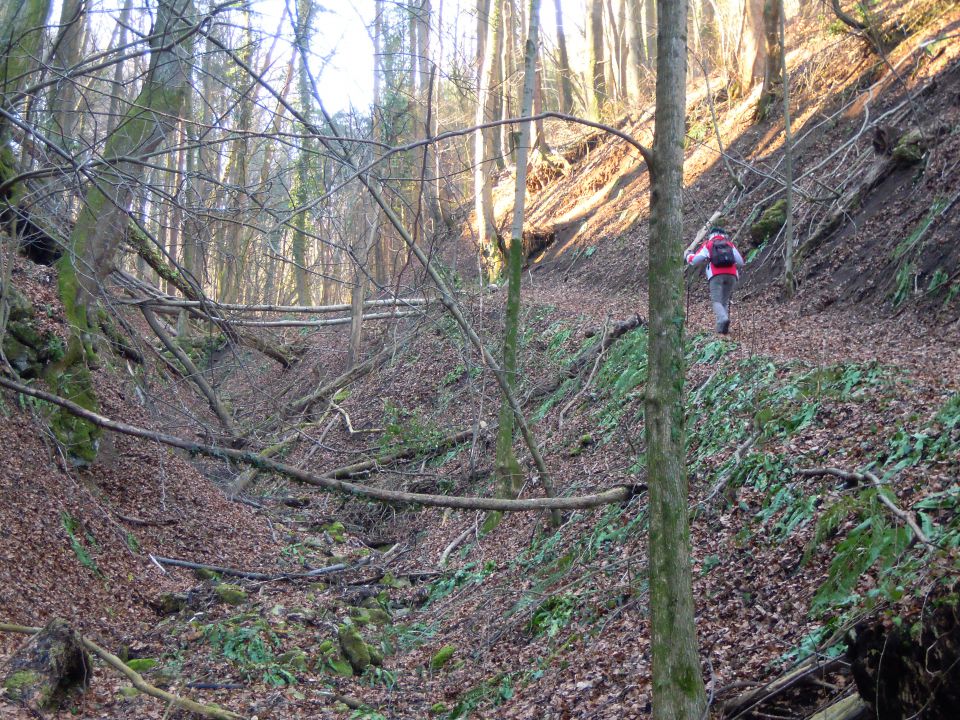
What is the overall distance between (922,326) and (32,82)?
33.4 feet

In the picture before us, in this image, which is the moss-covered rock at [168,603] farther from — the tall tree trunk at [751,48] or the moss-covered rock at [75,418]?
the tall tree trunk at [751,48]

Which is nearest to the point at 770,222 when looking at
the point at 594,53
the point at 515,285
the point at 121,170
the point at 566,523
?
the point at 515,285

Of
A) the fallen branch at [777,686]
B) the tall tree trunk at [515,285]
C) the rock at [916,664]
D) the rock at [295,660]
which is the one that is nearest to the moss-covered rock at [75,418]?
the rock at [295,660]

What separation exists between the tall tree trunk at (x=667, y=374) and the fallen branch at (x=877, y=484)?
1.32 metres

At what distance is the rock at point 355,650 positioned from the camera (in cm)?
809

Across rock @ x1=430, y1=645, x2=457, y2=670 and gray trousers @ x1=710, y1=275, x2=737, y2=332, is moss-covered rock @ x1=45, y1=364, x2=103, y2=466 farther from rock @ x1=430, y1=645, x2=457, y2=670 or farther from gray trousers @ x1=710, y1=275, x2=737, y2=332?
gray trousers @ x1=710, y1=275, x2=737, y2=332

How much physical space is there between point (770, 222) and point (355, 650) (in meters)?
11.4

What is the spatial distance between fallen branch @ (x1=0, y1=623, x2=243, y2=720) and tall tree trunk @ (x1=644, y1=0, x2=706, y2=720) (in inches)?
148

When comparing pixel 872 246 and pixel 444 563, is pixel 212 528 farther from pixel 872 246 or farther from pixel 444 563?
pixel 872 246

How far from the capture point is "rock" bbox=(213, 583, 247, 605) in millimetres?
9000

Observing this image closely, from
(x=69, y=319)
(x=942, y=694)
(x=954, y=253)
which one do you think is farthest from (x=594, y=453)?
(x=942, y=694)

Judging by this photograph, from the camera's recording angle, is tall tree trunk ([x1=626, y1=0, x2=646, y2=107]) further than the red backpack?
Yes

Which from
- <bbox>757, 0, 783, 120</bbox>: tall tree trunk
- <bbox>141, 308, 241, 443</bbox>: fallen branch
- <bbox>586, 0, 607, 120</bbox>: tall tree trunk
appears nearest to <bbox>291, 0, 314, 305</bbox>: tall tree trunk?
<bbox>141, 308, 241, 443</bbox>: fallen branch

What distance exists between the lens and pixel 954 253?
1020cm
